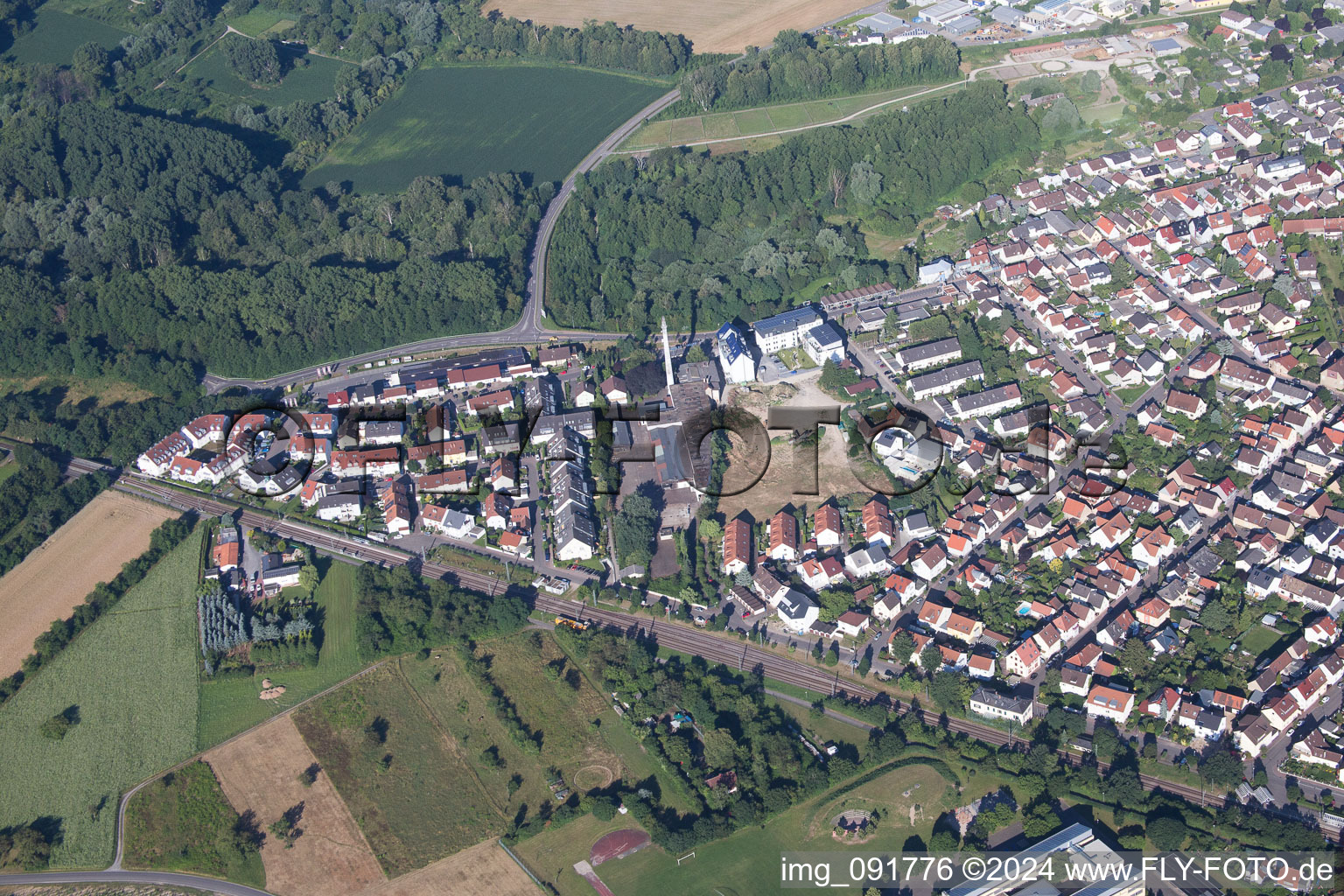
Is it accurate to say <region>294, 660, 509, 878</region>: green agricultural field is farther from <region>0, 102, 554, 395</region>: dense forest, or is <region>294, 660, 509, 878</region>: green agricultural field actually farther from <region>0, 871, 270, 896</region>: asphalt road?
<region>0, 102, 554, 395</region>: dense forest

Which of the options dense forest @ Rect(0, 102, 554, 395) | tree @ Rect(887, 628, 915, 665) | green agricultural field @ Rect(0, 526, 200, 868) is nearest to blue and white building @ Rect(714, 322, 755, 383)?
dense forest @ Rect(0, 102, 554, 395)

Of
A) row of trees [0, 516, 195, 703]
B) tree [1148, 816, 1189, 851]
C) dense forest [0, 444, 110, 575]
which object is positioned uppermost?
dense forest [0, 444, 110, 575]

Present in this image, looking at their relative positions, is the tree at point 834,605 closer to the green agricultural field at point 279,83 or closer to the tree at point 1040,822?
the tree at point 1040,822

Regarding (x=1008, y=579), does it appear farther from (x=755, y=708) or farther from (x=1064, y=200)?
(x=1064, y=200)

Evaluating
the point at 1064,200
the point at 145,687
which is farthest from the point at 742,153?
the point at 145,687

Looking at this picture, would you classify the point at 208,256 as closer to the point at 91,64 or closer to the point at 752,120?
the point at 91,64
